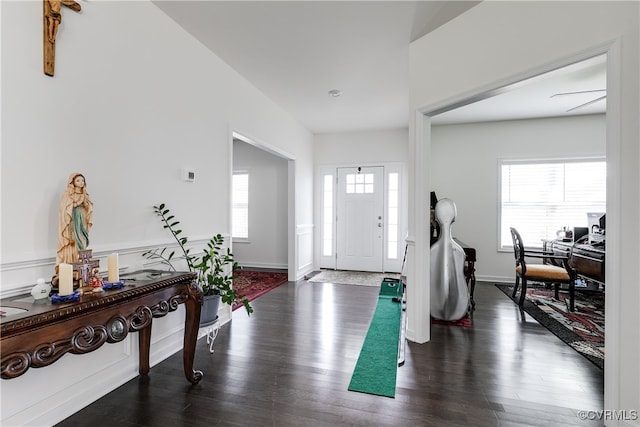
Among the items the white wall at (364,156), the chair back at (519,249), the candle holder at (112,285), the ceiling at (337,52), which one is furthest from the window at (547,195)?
the candle holder at (112,285)

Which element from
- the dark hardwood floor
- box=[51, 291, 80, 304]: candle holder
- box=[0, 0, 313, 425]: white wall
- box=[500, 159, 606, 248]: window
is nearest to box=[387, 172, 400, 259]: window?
box=[500, 159, 606, 248]: window

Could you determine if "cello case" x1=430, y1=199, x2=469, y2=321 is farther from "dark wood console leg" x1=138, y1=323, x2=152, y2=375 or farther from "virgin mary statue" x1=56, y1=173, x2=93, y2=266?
"virgin mary statue" x1=56, y1=173, x2=93, y2=266

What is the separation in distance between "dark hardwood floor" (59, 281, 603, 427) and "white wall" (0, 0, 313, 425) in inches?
10.6

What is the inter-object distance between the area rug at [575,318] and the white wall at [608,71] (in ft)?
3.45

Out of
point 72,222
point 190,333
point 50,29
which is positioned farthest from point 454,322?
point 50,29

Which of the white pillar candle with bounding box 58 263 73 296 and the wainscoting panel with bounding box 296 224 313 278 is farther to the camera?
the wainscoting panel with bounding box 296 224 313 278

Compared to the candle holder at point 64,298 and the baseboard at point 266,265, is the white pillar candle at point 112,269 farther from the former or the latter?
the baseboard at point 266,265

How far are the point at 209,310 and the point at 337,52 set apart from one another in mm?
2751

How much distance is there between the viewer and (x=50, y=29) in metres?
1.72

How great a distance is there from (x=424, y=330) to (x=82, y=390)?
2.61 meters

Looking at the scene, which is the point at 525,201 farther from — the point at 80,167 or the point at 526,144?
the point at 80,167

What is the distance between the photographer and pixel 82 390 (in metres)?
1.92

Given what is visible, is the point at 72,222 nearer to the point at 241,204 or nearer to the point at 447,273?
the point at 447,273

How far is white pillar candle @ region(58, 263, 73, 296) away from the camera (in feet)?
4.79
